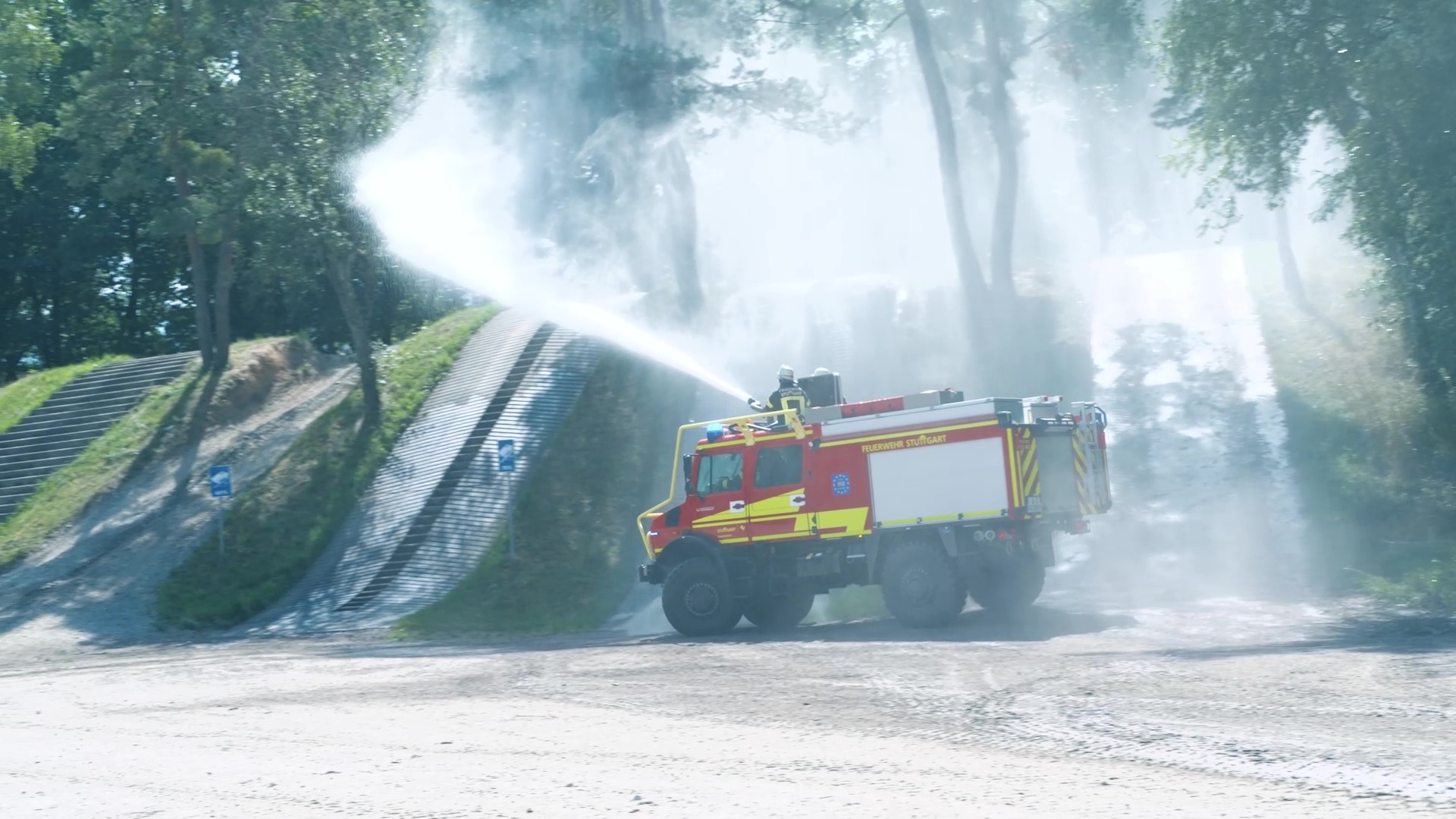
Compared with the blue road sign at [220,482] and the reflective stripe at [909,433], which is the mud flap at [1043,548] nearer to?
the reflective stripe at [909,433]

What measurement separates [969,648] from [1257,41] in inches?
496

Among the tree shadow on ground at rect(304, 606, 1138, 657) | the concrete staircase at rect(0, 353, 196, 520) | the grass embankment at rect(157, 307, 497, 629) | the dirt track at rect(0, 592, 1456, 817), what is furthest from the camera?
the concrete staircase at rect(0, 353, 196, 520)

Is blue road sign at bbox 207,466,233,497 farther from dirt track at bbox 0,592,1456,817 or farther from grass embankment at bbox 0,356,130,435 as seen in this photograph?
grass embankment at bbox 0,356,130,435

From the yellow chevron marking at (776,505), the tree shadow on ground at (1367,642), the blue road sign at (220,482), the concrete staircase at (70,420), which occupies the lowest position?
the tree shadow on ground at (1367,642)

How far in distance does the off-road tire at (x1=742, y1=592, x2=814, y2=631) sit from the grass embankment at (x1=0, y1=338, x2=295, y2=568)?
18.2 meters

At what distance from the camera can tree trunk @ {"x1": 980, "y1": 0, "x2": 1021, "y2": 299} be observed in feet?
109

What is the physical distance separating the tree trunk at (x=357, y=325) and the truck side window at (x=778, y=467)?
1409cm

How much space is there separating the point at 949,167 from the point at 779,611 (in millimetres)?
16902

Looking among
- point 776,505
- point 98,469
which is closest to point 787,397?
point 776,505

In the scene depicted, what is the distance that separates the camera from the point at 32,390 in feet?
121

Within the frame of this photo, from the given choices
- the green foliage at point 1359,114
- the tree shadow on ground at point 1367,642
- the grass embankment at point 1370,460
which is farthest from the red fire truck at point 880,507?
the green foliage at point 1359,114

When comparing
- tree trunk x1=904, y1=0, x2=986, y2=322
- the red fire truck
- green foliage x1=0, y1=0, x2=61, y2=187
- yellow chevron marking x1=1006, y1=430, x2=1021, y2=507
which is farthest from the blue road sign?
tree trunk x1=904, y1=0, x2=986, y2=322

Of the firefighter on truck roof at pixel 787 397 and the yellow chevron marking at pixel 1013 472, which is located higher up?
the firefighter on truck roof at pixel 787 397

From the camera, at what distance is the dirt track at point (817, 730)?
8180mm
